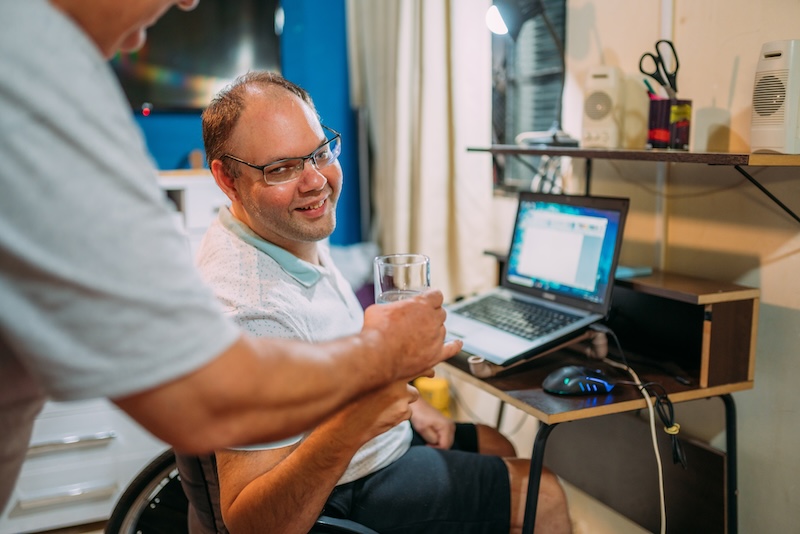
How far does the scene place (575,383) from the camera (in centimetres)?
155

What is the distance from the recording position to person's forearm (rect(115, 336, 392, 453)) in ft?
2.03

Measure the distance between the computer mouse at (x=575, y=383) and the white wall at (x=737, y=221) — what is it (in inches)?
18.1

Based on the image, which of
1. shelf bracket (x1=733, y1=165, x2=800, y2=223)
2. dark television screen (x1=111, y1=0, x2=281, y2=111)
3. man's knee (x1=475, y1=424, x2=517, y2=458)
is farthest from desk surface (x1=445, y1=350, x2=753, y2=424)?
dark television screen (x1=111, y1=0, x2=281, y2=111)

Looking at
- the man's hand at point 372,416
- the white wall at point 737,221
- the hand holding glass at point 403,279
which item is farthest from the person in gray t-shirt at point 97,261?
the white wall at point 737,221

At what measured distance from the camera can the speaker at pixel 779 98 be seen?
150cm

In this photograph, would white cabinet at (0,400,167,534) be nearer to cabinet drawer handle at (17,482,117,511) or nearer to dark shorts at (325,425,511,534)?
cabinet drawer handle at (17,482,117,511)

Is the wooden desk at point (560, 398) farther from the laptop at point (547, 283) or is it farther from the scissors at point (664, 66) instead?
the scissors at point (664, 66)

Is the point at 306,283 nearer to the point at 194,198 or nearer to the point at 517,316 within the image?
the point at 517,316

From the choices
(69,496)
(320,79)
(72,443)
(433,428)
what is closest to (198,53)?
(320,79)

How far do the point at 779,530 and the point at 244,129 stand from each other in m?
1.52

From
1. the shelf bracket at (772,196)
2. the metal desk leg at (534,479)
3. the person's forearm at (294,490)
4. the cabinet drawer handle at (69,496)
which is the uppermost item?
the shelf bracket at (772,196)

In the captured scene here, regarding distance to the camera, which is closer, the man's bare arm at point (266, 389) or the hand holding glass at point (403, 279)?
the man's bare arm at point (266, 389)

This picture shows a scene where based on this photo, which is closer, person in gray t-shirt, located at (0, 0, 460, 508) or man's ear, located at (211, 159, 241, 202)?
person in gray t-shirt, located at (0, 0, 460, 508)

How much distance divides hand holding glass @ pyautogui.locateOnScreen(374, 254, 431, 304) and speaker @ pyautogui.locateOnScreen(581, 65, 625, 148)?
2.95ft
